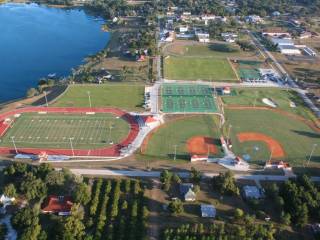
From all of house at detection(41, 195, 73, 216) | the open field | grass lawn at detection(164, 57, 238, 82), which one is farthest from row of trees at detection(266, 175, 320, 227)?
the open field

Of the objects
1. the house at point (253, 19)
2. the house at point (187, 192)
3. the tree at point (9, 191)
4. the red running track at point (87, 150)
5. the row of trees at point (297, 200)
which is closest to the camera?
the row of trees at point (297, 200)

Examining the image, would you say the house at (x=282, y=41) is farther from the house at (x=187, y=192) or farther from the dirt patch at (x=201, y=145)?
the house at (x=187, y=192)

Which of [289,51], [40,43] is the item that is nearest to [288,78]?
[289,51]

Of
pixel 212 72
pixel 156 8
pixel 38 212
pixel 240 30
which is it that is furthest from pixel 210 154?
pixel 156 8

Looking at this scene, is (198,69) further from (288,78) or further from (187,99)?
(288,78)

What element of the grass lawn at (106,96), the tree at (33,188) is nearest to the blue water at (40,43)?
the grass lawn at (106,96)

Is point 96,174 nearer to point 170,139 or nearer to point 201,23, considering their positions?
point 170,139
